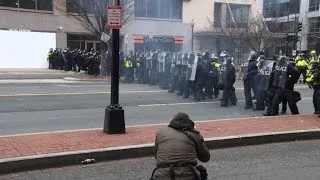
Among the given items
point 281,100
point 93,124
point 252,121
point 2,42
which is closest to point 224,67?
point 281,100

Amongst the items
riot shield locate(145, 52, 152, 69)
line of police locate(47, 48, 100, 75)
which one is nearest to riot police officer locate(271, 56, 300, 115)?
riot shield locate(145, 52, 152, 69)

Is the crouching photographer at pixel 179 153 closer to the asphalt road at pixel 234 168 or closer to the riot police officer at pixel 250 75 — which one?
the asphalt road at pixel 234 168

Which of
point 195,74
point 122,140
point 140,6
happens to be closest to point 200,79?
point 195,74

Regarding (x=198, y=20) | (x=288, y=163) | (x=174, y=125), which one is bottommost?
(x=288, y=163)

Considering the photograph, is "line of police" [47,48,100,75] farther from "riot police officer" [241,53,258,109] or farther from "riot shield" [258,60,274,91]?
"riot shield" [258,60,274,91]

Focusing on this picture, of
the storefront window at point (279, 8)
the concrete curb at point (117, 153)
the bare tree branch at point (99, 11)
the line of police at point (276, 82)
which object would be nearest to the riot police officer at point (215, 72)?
the line of police at point (276, 82)

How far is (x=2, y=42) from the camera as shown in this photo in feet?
123

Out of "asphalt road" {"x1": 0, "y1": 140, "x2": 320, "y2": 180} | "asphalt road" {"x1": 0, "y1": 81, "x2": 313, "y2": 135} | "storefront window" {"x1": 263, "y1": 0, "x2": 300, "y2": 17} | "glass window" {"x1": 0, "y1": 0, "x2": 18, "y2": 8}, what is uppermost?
"storefront window" {"x1": 263, "y1": 0, "x2": 300, "y2": 17}

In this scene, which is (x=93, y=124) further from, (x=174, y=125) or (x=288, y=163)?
(x=174, y=125)

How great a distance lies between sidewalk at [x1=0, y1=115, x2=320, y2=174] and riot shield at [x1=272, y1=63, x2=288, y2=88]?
153 cm

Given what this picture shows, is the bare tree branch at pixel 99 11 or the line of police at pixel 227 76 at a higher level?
the bare tree branch at pixel 99 11

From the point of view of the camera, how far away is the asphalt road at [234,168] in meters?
6.78

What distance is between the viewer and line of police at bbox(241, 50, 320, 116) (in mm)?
12146

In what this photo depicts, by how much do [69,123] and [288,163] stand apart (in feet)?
16.8
